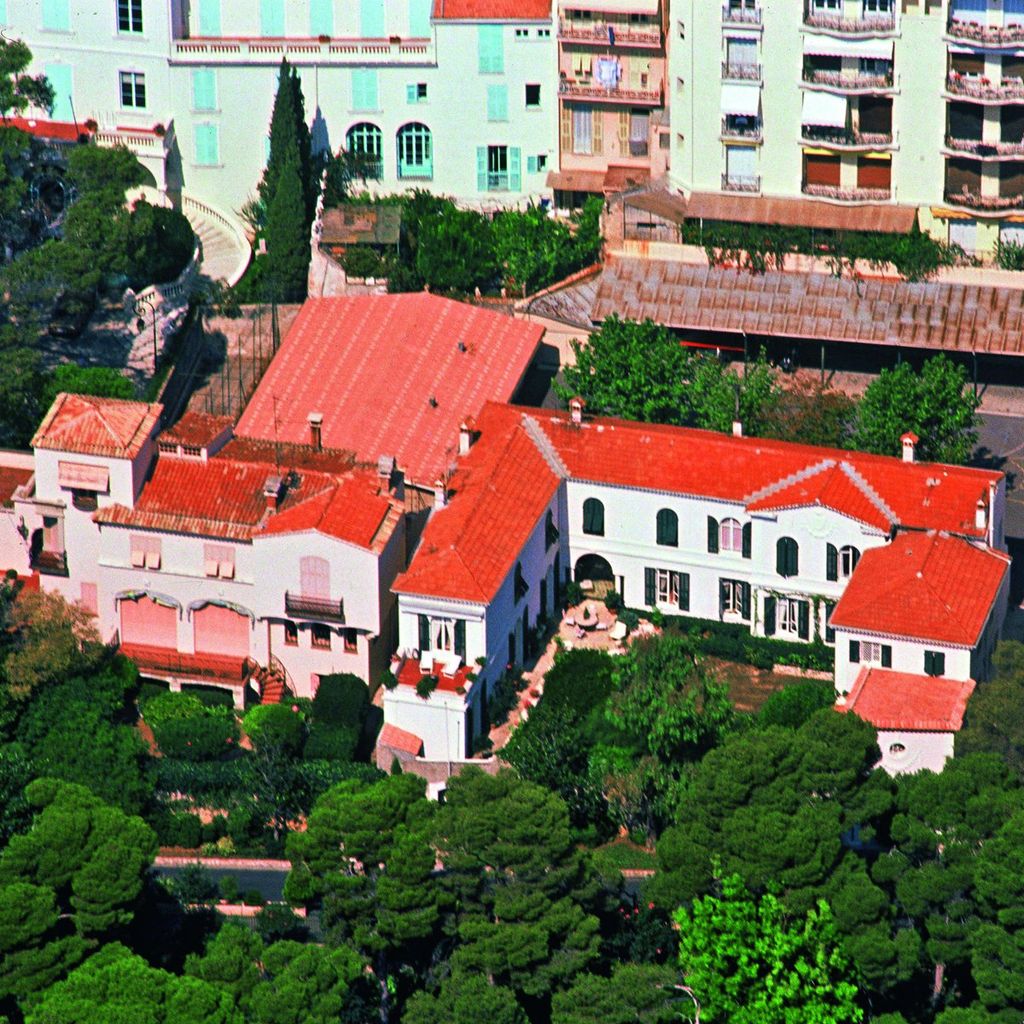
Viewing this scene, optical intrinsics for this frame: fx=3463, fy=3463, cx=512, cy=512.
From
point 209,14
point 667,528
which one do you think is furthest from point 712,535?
point 209,14

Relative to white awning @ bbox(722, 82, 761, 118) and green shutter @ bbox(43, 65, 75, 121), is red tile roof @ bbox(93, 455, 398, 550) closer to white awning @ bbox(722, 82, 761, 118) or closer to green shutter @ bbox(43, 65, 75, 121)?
white awning @ bbox(722, 82, 761, 118)

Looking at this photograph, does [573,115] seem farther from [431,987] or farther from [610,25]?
[431,987]

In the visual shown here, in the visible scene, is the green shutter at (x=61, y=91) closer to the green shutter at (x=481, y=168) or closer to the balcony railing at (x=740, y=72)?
the green shutter at (x=481, y=168)

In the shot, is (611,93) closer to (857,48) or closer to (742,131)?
(742,131)

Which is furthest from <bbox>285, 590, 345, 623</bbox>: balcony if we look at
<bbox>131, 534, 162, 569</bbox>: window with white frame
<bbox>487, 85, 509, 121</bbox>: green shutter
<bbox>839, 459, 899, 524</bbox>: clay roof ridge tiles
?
<bbox>487, 85, 509, 121</bbox>: green shutter

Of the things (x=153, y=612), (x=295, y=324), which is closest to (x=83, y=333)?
(x=295, y=324)

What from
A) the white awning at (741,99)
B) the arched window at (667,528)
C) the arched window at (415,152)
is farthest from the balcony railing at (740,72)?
the arched window at (667,528)
